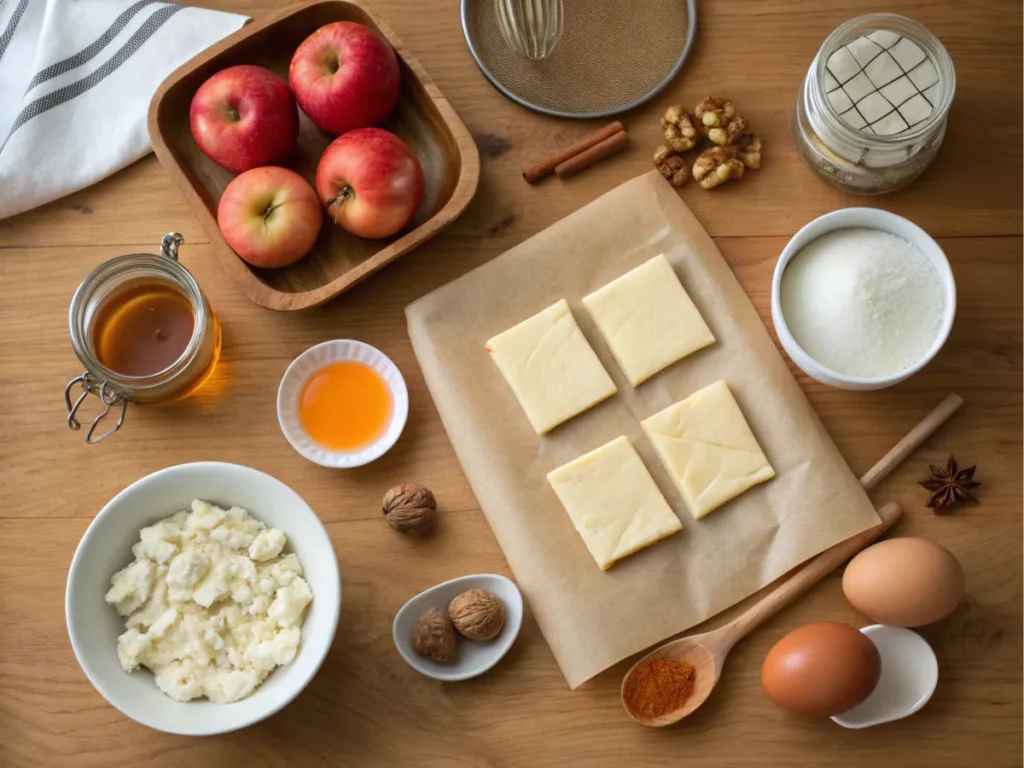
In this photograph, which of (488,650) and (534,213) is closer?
(488,650)

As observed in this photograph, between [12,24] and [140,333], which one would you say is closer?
[140,333]

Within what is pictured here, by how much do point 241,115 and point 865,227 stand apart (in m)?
0.94

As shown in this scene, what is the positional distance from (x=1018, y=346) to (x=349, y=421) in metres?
1.02

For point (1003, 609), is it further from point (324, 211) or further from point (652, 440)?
point (324, 211)

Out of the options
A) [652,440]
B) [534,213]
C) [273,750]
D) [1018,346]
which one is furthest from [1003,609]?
[273,750]

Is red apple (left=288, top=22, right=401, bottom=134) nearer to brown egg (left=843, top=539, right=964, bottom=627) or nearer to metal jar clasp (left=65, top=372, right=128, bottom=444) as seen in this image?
metal jar clasp (left=65, top=372, right=128, bottom=444)

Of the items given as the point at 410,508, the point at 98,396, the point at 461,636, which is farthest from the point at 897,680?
the point at 98,396

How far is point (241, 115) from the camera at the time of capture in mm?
1383

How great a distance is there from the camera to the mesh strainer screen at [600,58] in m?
1.47

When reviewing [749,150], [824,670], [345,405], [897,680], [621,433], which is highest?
[749,150]

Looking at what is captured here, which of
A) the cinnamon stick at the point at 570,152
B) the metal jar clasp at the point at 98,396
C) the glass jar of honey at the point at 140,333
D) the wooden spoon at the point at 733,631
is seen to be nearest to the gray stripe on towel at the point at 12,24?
the glass jar of honey at the point at 140,333

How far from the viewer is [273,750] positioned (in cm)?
134

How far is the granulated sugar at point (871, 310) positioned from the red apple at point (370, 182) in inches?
23.2

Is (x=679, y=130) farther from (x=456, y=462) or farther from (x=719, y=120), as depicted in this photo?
(x=456, y=462)
